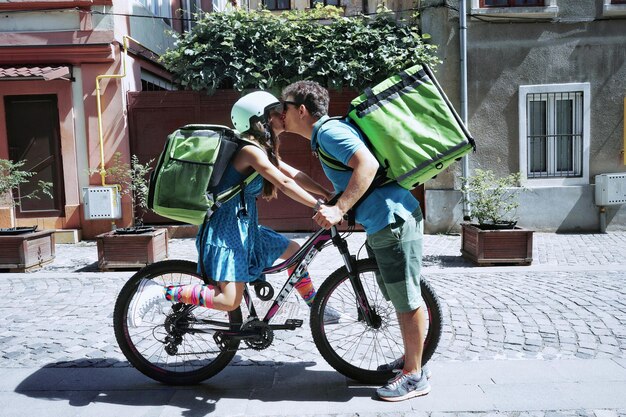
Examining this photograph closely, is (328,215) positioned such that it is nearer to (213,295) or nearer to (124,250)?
(213,295)

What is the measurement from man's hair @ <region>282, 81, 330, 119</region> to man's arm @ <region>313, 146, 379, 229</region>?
1.38 ft

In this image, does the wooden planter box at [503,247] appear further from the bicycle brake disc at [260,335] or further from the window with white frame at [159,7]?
the window with white frame at [159,7]

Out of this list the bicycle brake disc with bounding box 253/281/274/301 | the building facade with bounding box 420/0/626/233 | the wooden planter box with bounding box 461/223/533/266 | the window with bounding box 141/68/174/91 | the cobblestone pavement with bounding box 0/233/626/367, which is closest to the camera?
the bicycle brake disc with bounding box 253/281/274/301

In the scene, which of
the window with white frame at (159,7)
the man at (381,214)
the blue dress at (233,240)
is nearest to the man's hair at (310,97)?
the man at (381,214)

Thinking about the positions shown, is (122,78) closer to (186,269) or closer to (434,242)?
(434,242)

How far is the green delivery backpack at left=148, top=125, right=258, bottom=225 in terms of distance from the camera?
10.4 ft

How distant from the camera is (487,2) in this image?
1005 centimetres

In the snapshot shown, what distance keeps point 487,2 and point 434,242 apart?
4337 millimetres

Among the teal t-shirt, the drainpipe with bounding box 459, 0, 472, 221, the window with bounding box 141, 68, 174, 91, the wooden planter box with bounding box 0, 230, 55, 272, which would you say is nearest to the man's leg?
the teal t-shirt

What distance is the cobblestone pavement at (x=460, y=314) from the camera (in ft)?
13.2

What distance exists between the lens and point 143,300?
3.38 metres

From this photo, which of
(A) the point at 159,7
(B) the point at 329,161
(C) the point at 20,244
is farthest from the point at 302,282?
(A) the point at 159,7

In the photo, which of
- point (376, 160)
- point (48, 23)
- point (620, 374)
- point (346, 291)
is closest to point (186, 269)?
point (346, 291)

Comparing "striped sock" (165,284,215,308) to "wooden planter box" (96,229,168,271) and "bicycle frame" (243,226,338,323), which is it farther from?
"wooden planter box" (96,229,168,271)
